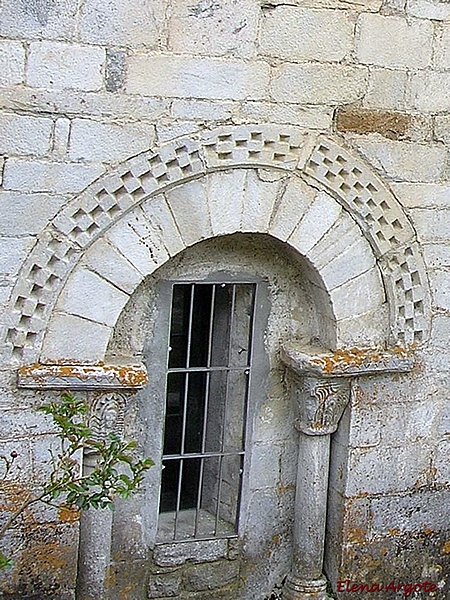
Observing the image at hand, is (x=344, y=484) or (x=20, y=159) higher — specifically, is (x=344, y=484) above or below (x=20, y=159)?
below

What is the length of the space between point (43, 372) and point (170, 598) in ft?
5.16

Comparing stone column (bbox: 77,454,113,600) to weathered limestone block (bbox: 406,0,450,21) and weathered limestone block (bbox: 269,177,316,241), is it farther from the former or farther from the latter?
weathered limestone block (bbox: 406,0,450,21)

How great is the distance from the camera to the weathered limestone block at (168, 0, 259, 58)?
15.8ft

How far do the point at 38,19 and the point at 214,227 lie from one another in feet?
4.15

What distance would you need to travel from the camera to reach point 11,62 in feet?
15.0

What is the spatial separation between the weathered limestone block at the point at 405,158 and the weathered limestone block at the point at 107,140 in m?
1.14

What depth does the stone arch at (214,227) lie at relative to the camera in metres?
4.83

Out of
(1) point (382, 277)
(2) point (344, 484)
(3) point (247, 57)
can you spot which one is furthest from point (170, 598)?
(3) point (247, 57)

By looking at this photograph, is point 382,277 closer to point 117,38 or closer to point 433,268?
point 433,268

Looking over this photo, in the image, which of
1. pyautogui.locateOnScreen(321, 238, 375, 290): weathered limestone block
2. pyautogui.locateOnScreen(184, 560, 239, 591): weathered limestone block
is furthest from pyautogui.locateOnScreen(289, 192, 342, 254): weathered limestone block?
pyautogui.locateOnScreen(184, 560, 239, 591): weathered limestone block

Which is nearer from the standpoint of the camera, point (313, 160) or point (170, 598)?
point (313, 160)

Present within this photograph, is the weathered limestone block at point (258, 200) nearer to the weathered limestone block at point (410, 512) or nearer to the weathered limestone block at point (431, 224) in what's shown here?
the weathered limestone block at point (431, 224)

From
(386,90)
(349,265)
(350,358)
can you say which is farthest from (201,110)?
(350,358)

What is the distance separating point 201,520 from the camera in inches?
226
